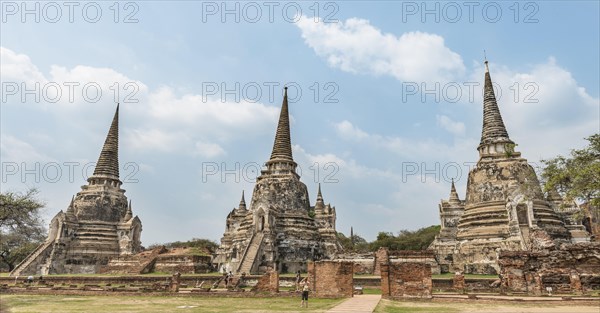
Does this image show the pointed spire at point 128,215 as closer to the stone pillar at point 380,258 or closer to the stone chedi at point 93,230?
the stone chedi at point 93,230

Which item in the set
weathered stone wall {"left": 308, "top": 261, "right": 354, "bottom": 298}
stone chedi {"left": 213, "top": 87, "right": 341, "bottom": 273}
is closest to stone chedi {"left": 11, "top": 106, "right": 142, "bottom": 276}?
stone chedi {"left": 213, "top": 87, "right": 341, "bottom": 273}

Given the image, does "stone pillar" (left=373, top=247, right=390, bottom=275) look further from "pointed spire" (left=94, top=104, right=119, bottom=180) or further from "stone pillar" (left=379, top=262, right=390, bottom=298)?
"pointed spire" (left=94, top=104, right=119, bottom=180)

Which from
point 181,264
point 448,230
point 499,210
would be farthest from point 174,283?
point 448,230

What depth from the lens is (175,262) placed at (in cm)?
3594

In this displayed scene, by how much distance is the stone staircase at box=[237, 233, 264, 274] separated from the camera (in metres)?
30.8

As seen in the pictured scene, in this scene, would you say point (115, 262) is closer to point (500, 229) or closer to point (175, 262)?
point (175, 262)

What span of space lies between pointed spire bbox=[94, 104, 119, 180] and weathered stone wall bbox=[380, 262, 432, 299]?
37063 millimetres

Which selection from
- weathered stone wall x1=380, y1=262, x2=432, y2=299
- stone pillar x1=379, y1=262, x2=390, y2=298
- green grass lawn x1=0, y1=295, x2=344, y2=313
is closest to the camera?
green grass lawn x1=0, y1=295, x2=344, y2=313

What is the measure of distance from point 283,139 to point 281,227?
9.70m

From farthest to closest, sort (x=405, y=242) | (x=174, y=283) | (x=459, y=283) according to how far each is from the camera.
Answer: (x=405, y=242) → (x=174, y=283) → (x=459, y=283)

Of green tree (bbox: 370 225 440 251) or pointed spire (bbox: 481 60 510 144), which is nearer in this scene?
pointed spire (bbox: 481 60 510 144)

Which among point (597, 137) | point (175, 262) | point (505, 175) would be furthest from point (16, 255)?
point (597, 137)

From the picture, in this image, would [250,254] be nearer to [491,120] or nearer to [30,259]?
[30,259]

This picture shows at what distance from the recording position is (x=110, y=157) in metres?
47.0
